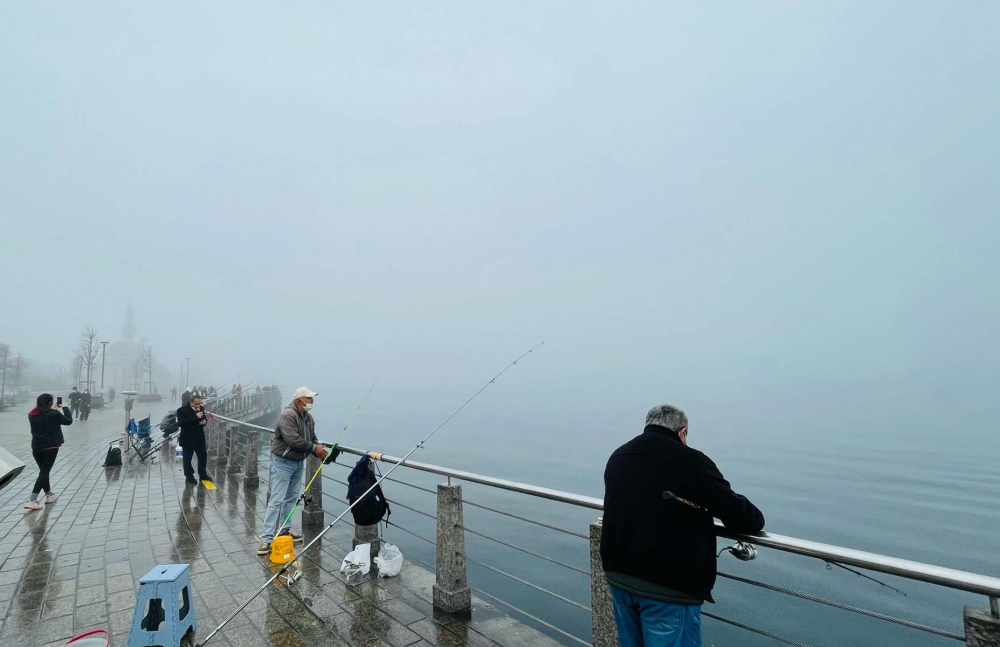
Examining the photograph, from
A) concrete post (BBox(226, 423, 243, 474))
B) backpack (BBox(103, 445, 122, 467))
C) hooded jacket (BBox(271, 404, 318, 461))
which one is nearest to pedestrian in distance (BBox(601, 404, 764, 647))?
hooded jacket (BBox(271, 404, 318, 461))

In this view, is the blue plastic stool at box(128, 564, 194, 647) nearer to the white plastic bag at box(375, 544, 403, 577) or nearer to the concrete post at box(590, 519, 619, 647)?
the white plastic bag at box(375, 544, 403, 577)

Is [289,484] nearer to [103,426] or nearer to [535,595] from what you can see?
[535,595]

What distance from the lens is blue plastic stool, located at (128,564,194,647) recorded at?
3.54 m

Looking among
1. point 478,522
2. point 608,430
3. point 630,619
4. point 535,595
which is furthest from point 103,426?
point 608,430

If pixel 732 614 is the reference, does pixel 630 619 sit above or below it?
above

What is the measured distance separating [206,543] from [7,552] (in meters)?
2.37

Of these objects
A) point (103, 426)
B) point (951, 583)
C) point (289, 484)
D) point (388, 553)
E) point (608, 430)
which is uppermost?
point (951, 583)

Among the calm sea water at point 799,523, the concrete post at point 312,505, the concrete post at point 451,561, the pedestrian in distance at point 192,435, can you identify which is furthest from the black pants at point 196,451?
the concrete post at point 451,561

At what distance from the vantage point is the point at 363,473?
5723mm

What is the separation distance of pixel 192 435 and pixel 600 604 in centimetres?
979

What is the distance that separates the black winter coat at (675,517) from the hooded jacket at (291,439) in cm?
449

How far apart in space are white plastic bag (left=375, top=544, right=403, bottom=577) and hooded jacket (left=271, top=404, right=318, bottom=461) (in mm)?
1535

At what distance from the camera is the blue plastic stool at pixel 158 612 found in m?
3.54

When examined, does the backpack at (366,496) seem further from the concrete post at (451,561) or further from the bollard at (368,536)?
the concrete post at (451,561)
